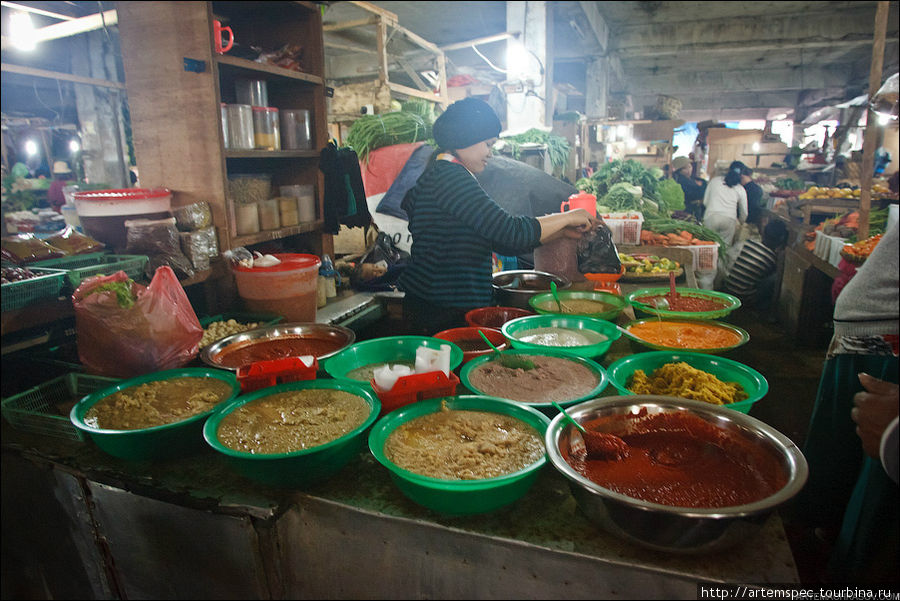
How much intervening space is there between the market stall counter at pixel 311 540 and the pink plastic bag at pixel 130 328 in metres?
0.35

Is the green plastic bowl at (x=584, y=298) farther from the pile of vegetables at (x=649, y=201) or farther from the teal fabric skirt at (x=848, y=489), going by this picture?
the pile of vegetables at (x=649, y=201)

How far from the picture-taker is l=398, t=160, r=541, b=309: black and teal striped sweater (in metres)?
2.57

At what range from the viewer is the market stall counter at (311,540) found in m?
1.18

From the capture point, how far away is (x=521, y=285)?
315cm

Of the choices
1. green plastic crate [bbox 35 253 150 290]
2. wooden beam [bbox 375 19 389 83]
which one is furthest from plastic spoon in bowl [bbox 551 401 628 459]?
wooden beam [bbox 375 19 389 83]

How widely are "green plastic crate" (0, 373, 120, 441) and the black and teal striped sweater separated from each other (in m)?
1.52

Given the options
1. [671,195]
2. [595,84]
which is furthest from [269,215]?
[595,84]

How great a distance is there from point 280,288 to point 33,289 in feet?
3.23

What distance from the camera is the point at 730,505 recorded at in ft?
3.66

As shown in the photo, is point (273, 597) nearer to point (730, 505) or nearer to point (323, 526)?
point (323, 526)

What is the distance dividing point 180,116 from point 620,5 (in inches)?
406

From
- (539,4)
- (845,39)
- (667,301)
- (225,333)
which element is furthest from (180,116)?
(845,39)

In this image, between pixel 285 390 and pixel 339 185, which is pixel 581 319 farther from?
pixel 339 185

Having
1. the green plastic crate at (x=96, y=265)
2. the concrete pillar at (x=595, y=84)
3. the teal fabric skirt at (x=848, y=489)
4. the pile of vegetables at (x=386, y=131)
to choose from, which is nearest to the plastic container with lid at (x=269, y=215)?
the green plastic crate at (x=96, y=265)
